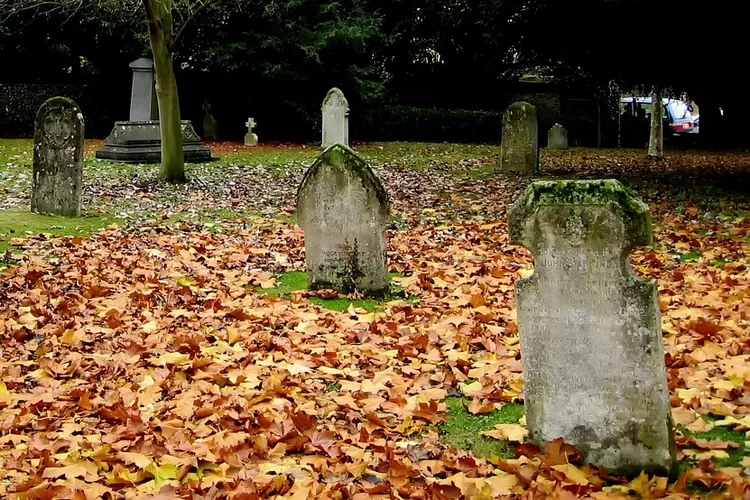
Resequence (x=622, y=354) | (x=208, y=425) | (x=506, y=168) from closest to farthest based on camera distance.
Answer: (x=622, y=354) → (x=208, y=425) → (x=506, y=168)

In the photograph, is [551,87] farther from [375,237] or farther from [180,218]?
[375,237]

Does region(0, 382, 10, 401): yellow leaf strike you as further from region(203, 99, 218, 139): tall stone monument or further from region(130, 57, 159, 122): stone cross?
region(203, 99, 218, 139): tall stone monument

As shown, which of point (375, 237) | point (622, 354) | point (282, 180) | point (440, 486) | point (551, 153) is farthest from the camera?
point (551, 153)

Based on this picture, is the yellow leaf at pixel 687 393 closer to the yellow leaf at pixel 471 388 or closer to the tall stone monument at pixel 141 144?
the yellow leaf at pixel 471 388

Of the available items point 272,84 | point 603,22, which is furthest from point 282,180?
point 272,84

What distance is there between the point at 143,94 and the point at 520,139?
11744 mm

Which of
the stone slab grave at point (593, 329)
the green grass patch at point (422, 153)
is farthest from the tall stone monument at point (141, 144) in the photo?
the stone slab grave at point (593, 329)

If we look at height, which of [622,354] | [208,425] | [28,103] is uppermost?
[28,103]

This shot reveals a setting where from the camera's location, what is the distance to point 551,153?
28906 mm

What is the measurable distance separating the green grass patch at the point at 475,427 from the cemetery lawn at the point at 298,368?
0.05 ft

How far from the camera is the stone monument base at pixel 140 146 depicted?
22391 mm

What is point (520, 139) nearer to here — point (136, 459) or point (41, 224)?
point (41, 224)

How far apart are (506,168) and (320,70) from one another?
12005mm

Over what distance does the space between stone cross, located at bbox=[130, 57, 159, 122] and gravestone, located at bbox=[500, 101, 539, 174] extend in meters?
10.8
